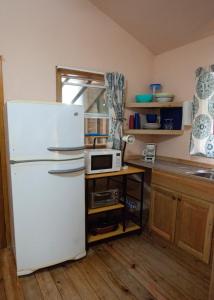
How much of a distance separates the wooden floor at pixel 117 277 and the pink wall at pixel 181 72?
1224mm

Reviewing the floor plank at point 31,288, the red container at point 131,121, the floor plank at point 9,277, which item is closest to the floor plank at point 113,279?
the floor plank at point 31,288

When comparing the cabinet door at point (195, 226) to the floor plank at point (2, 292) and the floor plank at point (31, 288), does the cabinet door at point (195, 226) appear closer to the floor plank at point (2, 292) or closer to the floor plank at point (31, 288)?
the floor plank at point (31, 288)

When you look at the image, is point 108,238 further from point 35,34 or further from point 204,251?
point 35,34

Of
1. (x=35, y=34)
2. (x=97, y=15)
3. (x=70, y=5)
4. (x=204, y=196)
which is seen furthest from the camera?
(x=97, y=15)

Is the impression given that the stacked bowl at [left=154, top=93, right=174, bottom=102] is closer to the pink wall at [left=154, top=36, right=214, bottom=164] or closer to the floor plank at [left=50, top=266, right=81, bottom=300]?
the pink wall at [left=154, top=36, right=214, bottom=164]

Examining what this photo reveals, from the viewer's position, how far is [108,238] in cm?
245

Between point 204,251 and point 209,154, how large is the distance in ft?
3.35

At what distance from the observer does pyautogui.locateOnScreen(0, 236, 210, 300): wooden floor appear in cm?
173

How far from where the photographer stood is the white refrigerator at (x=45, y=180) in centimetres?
175

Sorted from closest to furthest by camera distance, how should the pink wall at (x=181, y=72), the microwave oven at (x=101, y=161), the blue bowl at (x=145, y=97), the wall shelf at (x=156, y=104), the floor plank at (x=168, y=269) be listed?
1. the floor plank at (x=168, y=269)
2. the microwave oven at (x=101, y=161)
3. the pink wall at (x=181, y=72)
4. the wall shelf at (x=156, y=104)
5. the blue bowl at (x=145, y=97)

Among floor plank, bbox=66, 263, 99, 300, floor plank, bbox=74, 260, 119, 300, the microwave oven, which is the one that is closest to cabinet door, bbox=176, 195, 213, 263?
the microwave oven

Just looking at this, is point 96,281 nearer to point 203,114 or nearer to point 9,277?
point 9,277

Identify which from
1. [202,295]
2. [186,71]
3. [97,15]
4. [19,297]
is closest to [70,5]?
[97,15]

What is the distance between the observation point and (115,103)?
2.78 m
